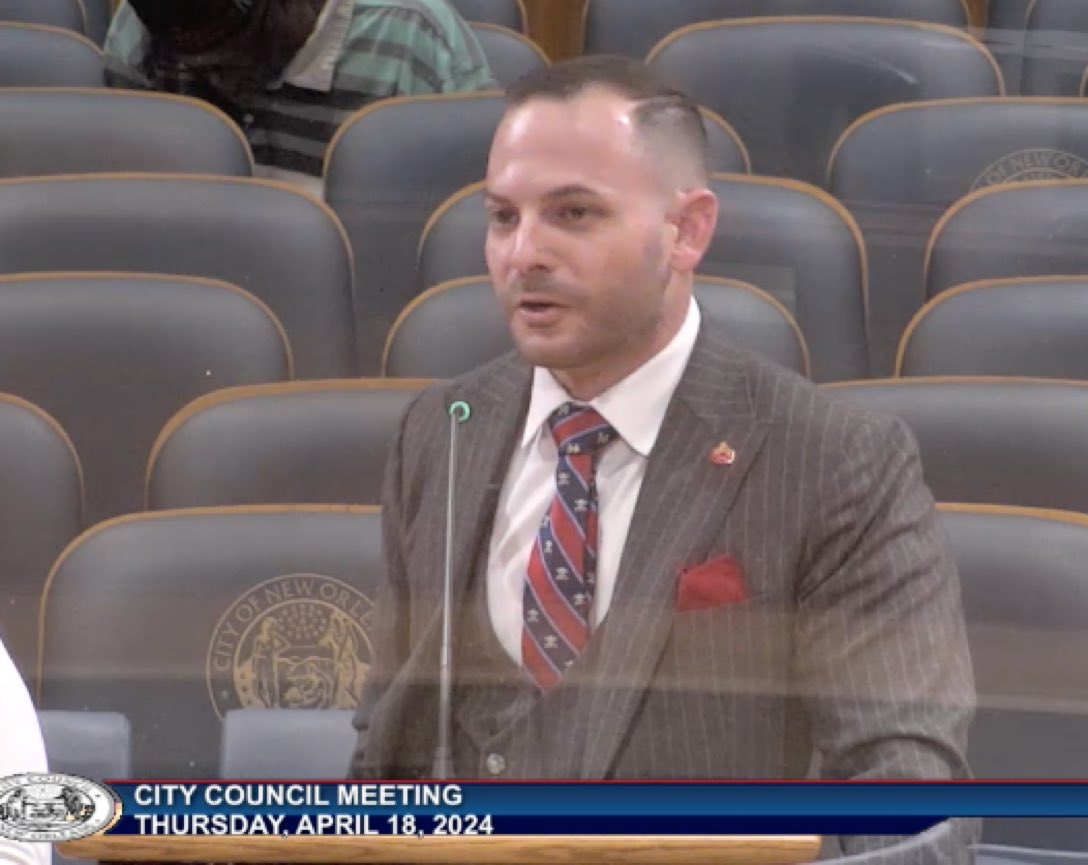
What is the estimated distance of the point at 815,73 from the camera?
1122mm

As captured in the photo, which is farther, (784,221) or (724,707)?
(784,221)

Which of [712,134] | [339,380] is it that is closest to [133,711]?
[339,380]

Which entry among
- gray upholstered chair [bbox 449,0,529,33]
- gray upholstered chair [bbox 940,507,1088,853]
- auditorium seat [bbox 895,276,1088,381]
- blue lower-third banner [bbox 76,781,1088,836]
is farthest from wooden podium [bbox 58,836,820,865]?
gray upholstered chair [bbox 449,0,529,33]

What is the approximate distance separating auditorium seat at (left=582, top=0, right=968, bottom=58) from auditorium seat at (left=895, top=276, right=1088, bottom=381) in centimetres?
21

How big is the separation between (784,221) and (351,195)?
247 millimetres

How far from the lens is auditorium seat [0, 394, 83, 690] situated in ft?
2.66

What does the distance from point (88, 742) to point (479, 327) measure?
10.1 inches

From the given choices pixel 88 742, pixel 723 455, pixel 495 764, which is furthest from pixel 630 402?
pixel 88 742

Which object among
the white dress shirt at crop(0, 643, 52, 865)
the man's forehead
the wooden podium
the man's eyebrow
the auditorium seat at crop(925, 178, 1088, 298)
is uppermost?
the man's forehead

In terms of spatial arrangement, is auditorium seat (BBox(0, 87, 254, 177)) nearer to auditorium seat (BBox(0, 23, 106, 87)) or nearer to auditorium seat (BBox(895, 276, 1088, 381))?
auditorium seat (BBox(0, 23, 106, 87))

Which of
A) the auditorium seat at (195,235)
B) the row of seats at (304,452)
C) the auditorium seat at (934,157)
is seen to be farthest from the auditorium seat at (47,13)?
the auditorium seat at (934,157)

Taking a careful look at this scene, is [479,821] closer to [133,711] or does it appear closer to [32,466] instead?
[133,711]

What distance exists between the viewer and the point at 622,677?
0.72 m

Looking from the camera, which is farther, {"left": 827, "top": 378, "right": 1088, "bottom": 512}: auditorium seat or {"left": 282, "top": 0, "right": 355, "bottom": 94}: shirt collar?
{"left": 282, "top": 0, "right": 355, "bottom": 94}: shirt collar
